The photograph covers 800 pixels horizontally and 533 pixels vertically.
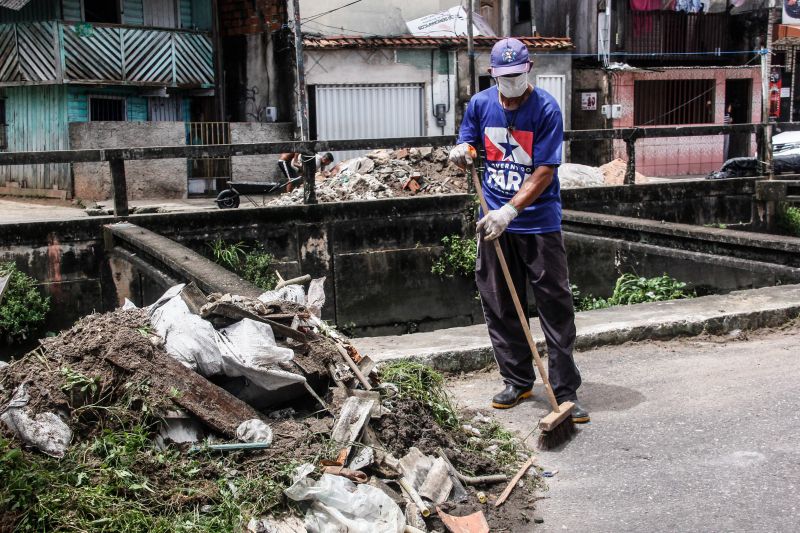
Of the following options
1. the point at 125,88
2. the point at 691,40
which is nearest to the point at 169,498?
the point at 125,88

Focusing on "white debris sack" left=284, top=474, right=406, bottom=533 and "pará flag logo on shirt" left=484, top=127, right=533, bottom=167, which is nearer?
"white debris sack" left=284, top=474, right=406, bottom=533

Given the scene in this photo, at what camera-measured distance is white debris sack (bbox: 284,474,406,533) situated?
3379 mm

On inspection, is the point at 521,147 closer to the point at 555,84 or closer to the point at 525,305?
the point at 525,305

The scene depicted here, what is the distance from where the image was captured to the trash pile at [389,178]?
13.9 meters

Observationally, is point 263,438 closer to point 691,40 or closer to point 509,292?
point 509,292

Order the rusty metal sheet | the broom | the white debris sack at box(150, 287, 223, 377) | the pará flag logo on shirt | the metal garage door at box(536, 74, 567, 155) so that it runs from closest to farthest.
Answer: the white debris sack at box(150, 287, 223, 377) → the broom → the pará flag logo on shirt → the rusty metal sheet → the metal garage door at box(536, 74, 567, 155)

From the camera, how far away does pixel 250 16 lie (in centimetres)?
2322

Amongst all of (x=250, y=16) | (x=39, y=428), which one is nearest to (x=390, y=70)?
(x=250, y=16)

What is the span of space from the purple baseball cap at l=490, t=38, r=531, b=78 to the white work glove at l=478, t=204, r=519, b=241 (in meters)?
0.72

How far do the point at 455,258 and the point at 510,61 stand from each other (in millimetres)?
5388

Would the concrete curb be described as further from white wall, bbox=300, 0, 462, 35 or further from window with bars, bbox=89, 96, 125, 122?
white wall, bbox=300, 0, 462, 35

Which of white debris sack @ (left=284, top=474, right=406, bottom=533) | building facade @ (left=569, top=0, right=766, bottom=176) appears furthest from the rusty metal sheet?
white debris sack @ (left=284, top=474, right=406, bottom=533)

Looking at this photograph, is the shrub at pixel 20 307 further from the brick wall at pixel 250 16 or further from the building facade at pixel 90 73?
the brick wall at pixel 250 16

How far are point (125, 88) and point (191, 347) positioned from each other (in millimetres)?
19750
